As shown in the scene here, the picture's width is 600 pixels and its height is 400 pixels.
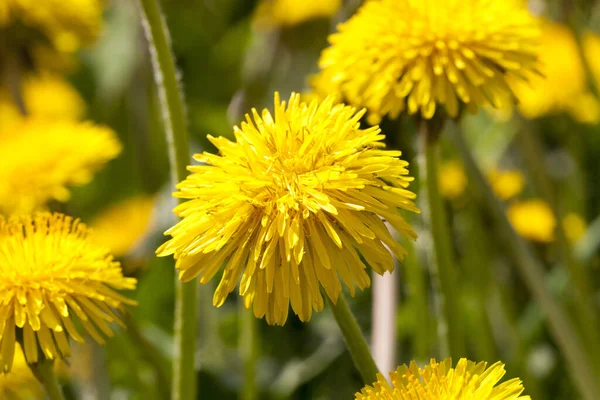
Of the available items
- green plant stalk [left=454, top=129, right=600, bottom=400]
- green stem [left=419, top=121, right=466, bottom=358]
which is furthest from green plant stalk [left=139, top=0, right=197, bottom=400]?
green plant stalk [left=454, top=129, right=600, bottom=400]

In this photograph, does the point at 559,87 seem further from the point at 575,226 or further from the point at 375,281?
the point at 375,281

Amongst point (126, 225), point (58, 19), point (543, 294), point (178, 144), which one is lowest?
point (543, 294)

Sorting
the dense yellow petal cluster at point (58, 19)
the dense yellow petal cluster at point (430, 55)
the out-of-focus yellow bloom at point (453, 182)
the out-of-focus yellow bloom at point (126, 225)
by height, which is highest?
the dense yellow petal cluster at point (58, 19)

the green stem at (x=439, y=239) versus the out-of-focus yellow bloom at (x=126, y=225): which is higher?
the out-of-focus yellow bloom at (x=126, y=225)

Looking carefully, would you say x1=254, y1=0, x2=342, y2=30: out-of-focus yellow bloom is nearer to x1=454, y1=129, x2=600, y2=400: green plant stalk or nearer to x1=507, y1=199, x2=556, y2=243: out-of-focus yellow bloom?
x1=507, y1=199, x2=556, y2=243: out-of-focus yellow bloom

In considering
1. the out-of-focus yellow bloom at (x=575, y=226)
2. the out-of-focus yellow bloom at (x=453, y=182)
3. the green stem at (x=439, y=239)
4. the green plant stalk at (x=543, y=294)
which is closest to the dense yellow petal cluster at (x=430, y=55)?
the green stem at (x=439, y=239)

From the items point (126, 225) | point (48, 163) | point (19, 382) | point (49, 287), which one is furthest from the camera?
point (126, 225)

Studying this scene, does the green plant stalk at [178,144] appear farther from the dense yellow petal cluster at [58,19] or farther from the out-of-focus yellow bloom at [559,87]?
the out-of-focus yellow bloom at [559,87]

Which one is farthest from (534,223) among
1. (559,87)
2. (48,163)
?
(48,163)
